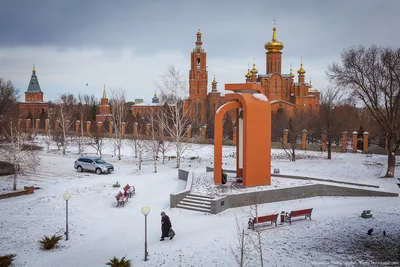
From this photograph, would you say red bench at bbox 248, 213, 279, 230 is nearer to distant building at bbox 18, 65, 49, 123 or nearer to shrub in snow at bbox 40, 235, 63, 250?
shrub in snow at bbox 40, 235, 63, 250

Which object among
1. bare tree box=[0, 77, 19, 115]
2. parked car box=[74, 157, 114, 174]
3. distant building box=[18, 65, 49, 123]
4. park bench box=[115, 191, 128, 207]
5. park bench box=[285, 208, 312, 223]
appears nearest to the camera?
park bench box=[285, 208, 312, 223]

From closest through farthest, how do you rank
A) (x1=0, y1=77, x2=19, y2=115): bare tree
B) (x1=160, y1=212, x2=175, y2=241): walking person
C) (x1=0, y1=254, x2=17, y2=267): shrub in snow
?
(x1=0, y1=254, x2=17, y2=267): shrub in snow
(x1=160, y1=212, x2=175, y2=241): walking person
(x1=0, y1=77, x2=19, y2=115): bare tree

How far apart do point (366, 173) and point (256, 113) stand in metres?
10.8

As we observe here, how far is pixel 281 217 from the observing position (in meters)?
12.4

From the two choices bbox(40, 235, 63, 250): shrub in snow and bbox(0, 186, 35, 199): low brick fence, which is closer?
bbox(40, 235, 63, 250): shrub in snow

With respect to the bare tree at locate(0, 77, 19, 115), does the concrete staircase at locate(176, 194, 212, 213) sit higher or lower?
lower

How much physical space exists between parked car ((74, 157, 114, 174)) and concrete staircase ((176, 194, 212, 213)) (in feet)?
30.1

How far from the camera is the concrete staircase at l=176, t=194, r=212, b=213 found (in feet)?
46.1

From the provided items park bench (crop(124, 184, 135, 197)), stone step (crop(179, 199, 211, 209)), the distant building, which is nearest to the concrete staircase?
stone step (crop(179, 199, 211, 209))

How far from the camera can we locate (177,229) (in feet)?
39.2

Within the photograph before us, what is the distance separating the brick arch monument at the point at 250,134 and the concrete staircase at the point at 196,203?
216 centimetres

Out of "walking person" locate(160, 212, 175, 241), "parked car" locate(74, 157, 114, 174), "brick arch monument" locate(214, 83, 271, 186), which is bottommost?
"walking person" locate(160, 212, 175, 241)

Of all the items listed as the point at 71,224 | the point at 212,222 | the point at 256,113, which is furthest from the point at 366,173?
the point at 71,224

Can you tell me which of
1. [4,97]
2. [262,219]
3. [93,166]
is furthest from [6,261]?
[4,97]
